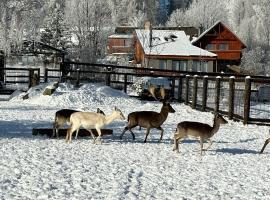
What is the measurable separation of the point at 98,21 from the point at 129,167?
192 feet

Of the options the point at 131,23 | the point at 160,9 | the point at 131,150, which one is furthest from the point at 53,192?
the point at 160,9

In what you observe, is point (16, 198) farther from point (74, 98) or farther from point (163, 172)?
point (74, 98)

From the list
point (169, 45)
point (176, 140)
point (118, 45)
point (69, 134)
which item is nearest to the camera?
point (176, 140)

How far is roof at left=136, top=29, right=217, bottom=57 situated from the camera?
56.8 m

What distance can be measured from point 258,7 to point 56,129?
10348 cm

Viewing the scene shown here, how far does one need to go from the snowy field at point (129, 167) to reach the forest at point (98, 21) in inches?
694

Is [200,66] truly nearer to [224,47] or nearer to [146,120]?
[224,47]

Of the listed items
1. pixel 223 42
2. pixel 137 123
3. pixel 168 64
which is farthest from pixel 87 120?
pixel 223 42

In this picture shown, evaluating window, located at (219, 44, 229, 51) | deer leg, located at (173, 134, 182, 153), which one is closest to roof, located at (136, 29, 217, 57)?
window, located at (219, 44, 229, 51)

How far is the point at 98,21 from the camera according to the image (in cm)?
6700

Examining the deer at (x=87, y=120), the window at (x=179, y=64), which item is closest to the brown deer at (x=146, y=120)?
the deer at (x=87, y=120)

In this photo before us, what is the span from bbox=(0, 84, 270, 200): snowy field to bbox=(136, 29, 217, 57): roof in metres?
40.9

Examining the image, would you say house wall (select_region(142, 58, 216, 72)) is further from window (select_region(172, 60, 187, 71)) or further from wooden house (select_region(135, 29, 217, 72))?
window (select_region(172, 60, 187, 71))

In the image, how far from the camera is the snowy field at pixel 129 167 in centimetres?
814
